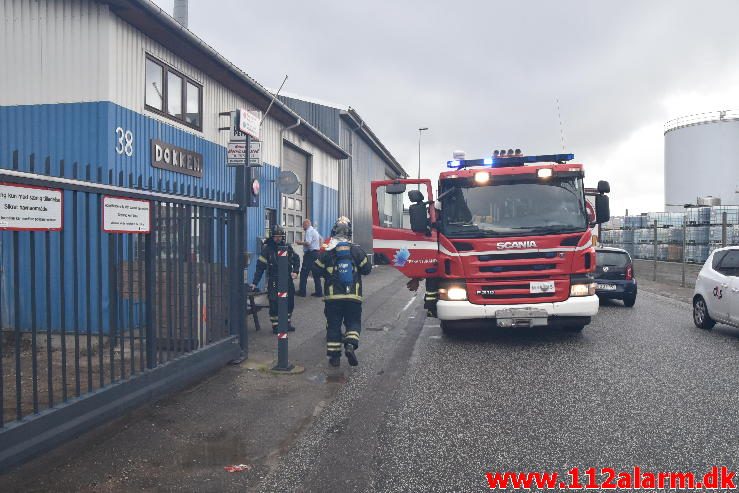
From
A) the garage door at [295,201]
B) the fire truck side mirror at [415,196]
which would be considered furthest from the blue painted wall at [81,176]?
the garage door at [295,201]

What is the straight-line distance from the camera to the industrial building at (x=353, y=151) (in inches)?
962

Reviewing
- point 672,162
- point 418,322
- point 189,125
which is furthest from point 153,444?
point 672,162

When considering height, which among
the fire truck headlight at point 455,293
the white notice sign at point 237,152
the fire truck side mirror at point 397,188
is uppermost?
the white notice sign at point 237,152

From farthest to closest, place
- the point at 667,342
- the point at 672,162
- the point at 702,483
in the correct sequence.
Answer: the point at 672,162, the point at 667,342, the point at 702,483

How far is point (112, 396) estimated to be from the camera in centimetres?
484

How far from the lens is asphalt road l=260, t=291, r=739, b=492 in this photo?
394 cm

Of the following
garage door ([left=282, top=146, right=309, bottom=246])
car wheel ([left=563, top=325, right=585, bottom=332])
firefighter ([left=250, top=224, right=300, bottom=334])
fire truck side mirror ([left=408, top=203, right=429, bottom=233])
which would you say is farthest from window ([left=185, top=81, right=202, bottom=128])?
car wheel ([left=563, top=325, right=585, bottom=332])

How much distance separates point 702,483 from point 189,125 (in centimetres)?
1106

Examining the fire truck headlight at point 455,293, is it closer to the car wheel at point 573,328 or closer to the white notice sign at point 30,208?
the car wheel at point 573,328

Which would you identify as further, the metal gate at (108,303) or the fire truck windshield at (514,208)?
the fire truck windshield at (514,208)

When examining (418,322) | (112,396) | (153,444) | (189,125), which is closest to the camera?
(153,444)

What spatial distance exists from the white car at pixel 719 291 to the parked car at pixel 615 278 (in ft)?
9.39

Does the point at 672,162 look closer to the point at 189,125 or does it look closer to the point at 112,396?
the point at 189,125

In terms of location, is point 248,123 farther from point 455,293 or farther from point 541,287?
point 541,287
